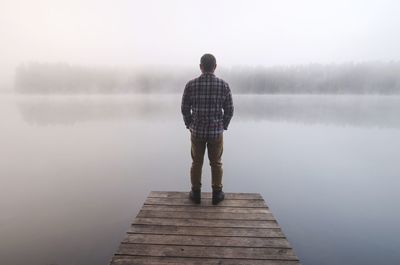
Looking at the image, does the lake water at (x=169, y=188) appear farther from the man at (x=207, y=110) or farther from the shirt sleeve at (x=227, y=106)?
the shirt sleeve at (x=227, y=106)

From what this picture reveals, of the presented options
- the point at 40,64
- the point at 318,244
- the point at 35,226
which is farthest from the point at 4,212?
the point at 40,64

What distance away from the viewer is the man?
4.39 metres

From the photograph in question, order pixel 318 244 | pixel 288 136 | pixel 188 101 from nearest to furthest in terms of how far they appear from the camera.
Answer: pixel 188 101, pixel 318 244, pixel 288 136

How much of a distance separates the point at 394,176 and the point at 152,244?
13347 millimetres

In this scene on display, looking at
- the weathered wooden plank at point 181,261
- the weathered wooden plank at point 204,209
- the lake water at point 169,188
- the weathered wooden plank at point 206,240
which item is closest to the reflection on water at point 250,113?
the lake water at point 169,188

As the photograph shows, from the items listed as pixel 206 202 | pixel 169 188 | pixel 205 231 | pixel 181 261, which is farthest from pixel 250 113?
pixel 181 261

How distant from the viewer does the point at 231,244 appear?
3.67 metres

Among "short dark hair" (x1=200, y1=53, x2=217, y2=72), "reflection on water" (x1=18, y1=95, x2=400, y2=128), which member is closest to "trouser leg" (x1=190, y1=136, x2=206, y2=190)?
"short dark hair" (x1=200, y1=53, x2=217, y2=72)

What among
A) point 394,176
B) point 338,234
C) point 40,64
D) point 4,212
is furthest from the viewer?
point 40,64

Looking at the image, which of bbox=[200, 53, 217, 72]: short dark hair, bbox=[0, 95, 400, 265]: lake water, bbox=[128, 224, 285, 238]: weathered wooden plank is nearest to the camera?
bbox=[128, 224, 285, 238]: weathered wooden plank

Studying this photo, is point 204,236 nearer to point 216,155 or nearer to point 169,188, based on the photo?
point 216,155

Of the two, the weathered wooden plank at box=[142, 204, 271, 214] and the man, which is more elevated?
the man

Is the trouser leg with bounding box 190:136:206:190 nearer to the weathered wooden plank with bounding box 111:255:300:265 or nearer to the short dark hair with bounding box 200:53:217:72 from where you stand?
the short dark hair with bounding box 200:53:217:72

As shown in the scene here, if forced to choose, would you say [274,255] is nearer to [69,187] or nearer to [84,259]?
[84,259]
